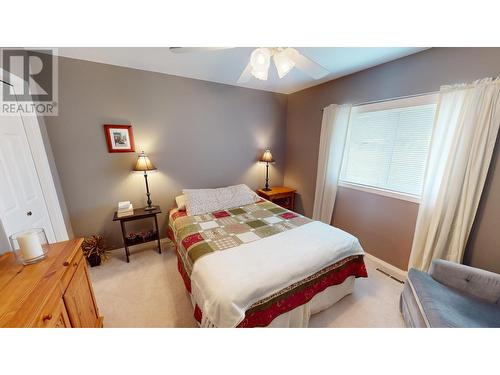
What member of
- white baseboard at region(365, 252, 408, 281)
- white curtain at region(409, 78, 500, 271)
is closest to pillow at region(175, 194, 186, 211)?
white baseboard at region(365, 252, 408, 281)

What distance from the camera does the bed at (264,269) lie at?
1057 mm

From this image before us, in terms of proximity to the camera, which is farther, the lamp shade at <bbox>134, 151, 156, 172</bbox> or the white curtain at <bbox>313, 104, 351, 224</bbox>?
the white curtain at <bbox>313, 104, 351, 224</bbox>

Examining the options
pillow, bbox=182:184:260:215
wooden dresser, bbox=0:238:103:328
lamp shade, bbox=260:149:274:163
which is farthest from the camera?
lamp shade, bbox=260:149:274:163

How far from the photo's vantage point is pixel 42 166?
1.72 m

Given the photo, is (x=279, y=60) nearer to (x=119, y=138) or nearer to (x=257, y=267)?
(x=257, y=267)

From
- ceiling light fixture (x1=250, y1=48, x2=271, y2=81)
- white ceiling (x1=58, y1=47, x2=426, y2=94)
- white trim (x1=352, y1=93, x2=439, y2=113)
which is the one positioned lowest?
white trim (x1=352, y1=93, x2=439, y2=113)

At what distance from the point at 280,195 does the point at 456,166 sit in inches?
79.8

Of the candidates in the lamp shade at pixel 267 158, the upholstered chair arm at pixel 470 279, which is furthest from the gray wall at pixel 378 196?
the lamp shade at pixel 267 158

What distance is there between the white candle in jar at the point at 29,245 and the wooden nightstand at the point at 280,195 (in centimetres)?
252

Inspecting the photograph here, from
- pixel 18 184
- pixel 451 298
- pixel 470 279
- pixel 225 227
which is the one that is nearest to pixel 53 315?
pixel 225 227

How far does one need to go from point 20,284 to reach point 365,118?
10.3ft

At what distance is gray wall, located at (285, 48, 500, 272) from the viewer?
4.63ft

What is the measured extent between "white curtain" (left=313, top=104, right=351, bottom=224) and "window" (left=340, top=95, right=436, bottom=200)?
0.09 m

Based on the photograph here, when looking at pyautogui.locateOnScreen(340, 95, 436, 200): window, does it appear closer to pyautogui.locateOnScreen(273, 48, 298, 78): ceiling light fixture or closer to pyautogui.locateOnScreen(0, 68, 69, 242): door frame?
pyautogui.locateOnScreen(273, 48, 298, 78): ceiling light fixture
